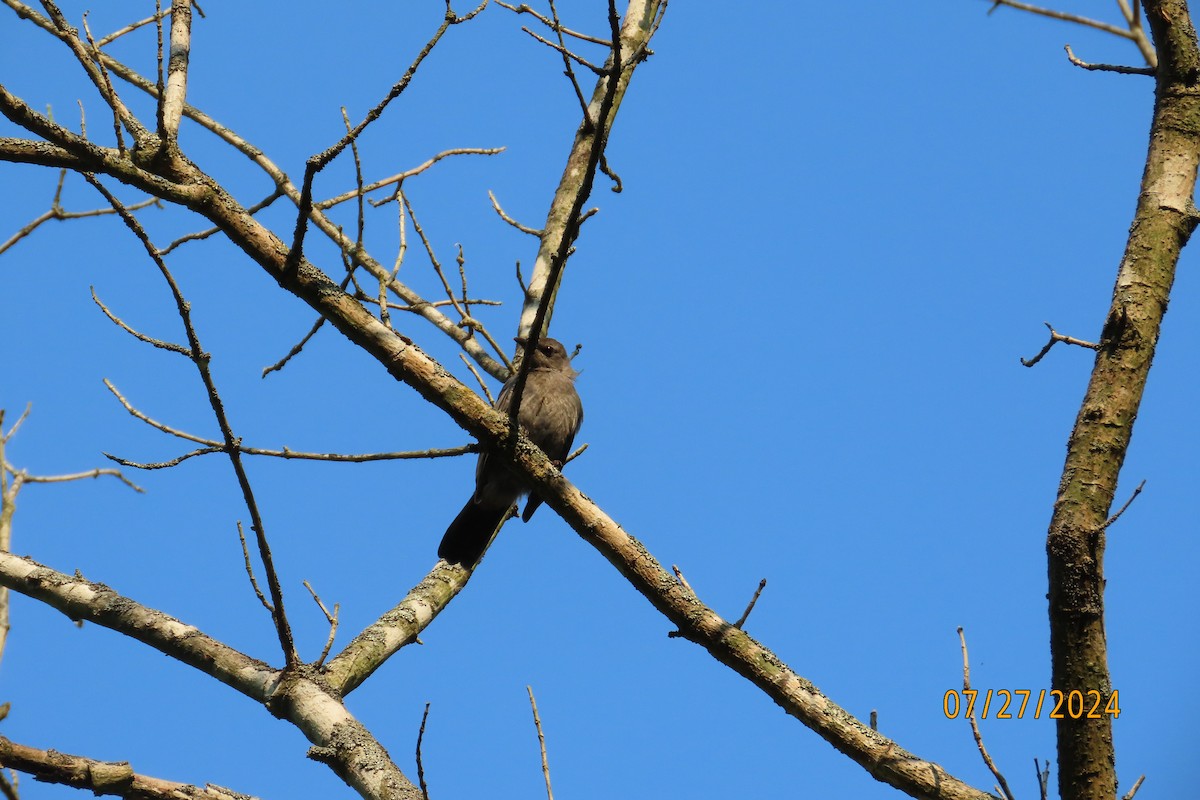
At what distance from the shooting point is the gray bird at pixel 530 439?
523 cm

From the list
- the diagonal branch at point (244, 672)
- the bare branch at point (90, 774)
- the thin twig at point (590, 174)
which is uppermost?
the thin twig at point (590, 174)

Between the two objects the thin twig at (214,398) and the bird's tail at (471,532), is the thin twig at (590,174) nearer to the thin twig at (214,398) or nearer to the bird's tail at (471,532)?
the thin twig at (214,398)

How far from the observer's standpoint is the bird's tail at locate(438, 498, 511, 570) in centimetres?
517

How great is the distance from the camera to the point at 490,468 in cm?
556

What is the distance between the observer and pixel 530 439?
563 cm

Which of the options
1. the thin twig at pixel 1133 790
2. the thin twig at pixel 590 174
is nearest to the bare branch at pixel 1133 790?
the thin twig at pixel 1133 790

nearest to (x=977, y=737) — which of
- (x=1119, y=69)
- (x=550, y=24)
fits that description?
(x=1119, y=69)

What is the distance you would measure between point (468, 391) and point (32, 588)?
1686 mm

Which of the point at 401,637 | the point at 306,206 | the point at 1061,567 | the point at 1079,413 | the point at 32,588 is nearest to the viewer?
the point at 1061,567

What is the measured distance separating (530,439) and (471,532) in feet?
2.12

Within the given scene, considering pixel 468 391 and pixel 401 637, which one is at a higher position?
pixel 468 391

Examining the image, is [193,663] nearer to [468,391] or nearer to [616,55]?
[468,391]

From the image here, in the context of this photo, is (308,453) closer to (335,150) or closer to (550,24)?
(335,150)

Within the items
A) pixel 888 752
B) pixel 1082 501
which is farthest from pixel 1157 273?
pixel 888 752
